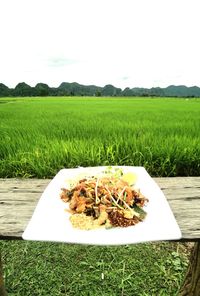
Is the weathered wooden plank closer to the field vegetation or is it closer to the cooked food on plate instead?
the cooked food on plate

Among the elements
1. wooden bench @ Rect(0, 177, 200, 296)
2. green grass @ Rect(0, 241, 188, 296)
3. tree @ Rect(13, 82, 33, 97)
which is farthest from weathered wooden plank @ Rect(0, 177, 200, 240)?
tree @ Rect(13, 82, 33, 97)

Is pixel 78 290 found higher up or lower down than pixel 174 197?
lower down

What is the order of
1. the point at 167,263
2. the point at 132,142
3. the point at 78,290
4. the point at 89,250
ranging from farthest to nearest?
the point at 132,142, the point at 89,250, the point at 167,263, the point at 78,290

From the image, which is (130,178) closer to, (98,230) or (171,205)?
(171,205)

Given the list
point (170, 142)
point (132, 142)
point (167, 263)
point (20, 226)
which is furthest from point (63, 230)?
point (170, 142)

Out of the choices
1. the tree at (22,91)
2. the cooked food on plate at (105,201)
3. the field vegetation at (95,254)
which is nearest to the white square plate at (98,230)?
the cooked food on plate at (105,201)

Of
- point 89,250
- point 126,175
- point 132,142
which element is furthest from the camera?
point 132,142

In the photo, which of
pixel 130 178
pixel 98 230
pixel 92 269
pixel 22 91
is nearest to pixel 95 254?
pixel 92 269

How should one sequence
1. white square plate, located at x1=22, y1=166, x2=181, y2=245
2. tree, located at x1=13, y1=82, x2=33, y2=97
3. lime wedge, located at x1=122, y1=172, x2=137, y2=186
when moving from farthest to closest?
tree, located at x1=13, y1=82, x2=33, y2=97 < lime wedge, located at x1=122, y1=172, x2=137, y2=186 < white square plate, located at x1=22, y1=166, x2=181, y2=245

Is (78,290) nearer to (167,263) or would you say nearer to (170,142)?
(167,263)
